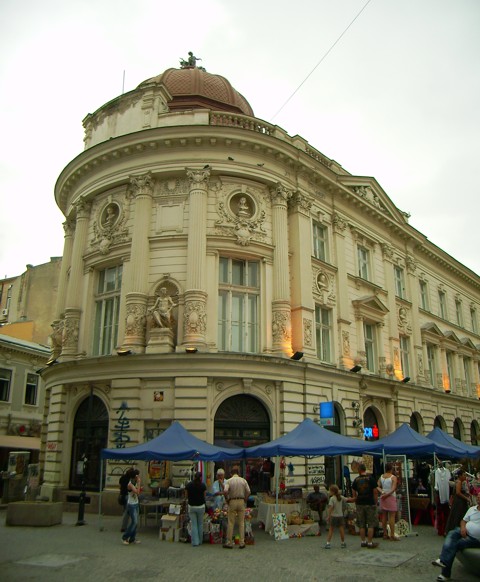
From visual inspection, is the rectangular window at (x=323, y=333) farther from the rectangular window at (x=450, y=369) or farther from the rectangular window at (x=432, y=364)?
the rectangular window at (x=450, y=369)

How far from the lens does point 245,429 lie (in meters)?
21.0

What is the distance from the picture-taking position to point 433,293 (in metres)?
38.2

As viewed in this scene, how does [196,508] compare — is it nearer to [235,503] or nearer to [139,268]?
[235,503]

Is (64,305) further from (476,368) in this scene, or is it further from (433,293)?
(476,368)

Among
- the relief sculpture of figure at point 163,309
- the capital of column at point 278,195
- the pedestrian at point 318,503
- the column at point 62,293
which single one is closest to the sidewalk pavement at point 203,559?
the pedestrian at point 318,503

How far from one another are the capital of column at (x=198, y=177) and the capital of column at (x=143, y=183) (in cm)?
170

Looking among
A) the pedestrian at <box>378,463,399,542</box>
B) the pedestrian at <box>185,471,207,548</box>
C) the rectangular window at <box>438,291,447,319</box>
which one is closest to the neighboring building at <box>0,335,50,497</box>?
the pedestrian at <box>185,471,207,548</box>

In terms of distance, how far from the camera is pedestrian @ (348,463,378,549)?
530 inches

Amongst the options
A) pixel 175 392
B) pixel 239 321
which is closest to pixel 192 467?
pixel 175 392

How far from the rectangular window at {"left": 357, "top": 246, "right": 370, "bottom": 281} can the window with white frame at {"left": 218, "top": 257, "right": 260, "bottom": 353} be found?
8704 millimetres

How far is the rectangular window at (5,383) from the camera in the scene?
116ft

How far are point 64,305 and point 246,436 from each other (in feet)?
38.3

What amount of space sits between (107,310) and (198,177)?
7.06 meters

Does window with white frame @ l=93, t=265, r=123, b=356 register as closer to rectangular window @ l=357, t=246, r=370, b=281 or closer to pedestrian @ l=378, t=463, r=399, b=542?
pedestrian @ l=378, t=463, r=399, b=542
